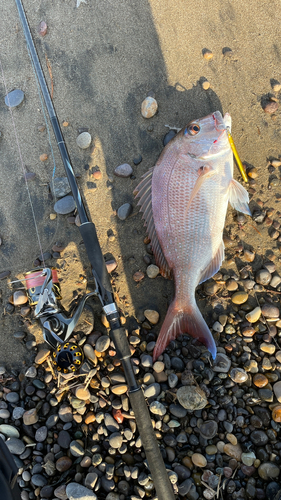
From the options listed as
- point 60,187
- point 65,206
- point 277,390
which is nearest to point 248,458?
point 277,390

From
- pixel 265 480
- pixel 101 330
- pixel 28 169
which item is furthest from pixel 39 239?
pixel 265 480

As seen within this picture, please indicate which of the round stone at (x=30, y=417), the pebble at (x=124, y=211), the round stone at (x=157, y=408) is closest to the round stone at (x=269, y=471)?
the round stone at (x=157, y=408)

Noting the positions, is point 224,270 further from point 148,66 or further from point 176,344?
point 148,66

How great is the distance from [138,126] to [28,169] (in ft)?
3.94

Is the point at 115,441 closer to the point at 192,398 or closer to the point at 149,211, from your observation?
the point at 192,398

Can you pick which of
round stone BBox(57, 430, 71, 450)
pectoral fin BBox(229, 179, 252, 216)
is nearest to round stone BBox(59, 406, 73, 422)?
round stone BBox(57, 430, 71, 450)

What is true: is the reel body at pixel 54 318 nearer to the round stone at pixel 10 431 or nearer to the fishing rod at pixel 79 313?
the fishing rod at pixel 79 313

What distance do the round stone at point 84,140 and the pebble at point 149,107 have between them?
1.97 ft

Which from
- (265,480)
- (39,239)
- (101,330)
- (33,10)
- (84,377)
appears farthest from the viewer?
(33,10)

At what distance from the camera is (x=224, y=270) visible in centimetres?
281

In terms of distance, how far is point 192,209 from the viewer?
101 inches

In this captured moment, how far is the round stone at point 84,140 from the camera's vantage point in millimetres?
2980

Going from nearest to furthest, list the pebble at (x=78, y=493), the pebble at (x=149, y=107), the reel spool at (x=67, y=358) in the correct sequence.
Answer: the pebble at (x=78, y=493), the reel spool at (x=67, y=358), the pebble at (x=149, y=107)

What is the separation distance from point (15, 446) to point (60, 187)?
230cm
